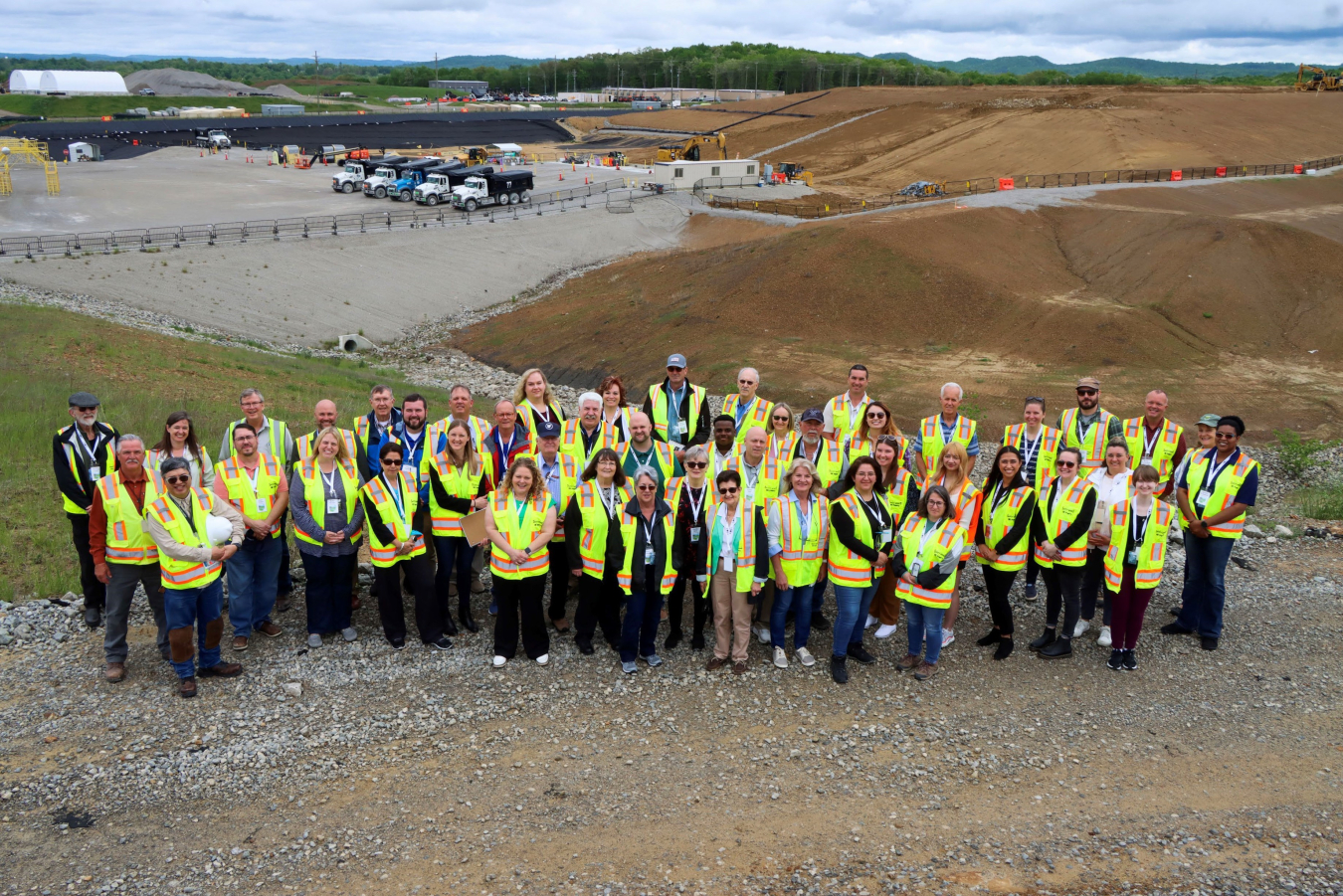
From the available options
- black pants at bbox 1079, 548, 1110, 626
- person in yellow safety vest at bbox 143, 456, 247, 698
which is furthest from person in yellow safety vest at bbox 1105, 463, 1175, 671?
person in yellow safety vest at bbox 143, 456, 247, 698

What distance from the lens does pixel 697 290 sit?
98.5 ft

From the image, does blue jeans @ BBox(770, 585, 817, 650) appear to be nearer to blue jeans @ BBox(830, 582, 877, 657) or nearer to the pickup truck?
blue jeans @ BBox(830, 582, 877, 657)

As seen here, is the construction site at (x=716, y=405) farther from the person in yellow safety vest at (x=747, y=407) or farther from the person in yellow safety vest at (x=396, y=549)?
the person in yellow safety vest at (x=747, y=407)

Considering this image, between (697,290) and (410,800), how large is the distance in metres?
25.0

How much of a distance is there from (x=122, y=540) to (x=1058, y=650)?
7.78 metres

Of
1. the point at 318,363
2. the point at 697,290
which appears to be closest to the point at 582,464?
the point at 318,363

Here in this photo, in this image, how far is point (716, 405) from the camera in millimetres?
21766

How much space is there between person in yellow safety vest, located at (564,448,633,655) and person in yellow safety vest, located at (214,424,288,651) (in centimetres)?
252

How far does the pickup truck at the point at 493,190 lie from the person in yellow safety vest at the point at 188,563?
125 feet

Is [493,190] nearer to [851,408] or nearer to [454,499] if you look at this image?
[851,408]

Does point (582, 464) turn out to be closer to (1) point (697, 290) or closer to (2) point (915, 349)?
(2) point (915, 349)

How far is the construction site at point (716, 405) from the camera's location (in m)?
5.95

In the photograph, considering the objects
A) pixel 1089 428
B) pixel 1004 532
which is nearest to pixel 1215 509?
pixel 1089 428

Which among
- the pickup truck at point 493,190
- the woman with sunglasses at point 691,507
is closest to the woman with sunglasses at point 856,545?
the woman with sunglasses at point 691,507
